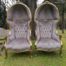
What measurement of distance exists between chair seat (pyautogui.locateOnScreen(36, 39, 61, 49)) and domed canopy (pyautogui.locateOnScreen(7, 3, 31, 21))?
0.94 m

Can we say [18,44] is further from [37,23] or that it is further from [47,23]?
[47,23]

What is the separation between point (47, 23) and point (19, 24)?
0.93 m

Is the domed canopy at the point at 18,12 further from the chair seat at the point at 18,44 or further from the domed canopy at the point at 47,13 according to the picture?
the chair seat at the point at 18,44

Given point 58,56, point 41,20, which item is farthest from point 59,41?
point 41,20

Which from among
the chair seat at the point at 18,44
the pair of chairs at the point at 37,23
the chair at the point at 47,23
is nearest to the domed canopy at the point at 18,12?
the pair of chairs at the point at 37,23

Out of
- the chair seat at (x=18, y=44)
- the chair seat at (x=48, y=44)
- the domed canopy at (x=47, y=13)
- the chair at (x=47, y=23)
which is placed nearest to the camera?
the chair seat at (x=18, y=44)

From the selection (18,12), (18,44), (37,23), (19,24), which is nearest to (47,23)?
(37,23)

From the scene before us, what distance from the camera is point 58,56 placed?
794 cm

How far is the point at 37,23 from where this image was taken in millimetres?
8266

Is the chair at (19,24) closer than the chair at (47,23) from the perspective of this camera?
Yes

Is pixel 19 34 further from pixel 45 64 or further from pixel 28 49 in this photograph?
pixel 45 64

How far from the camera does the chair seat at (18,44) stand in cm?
751

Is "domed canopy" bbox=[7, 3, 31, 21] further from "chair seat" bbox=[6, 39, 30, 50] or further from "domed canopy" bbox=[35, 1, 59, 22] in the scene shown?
"chair seat" bbox=[6, 39, 30, 50]

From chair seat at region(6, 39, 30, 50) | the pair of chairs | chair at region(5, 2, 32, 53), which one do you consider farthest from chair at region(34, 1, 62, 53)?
chair seat at region(6, 39, 30, 50)
